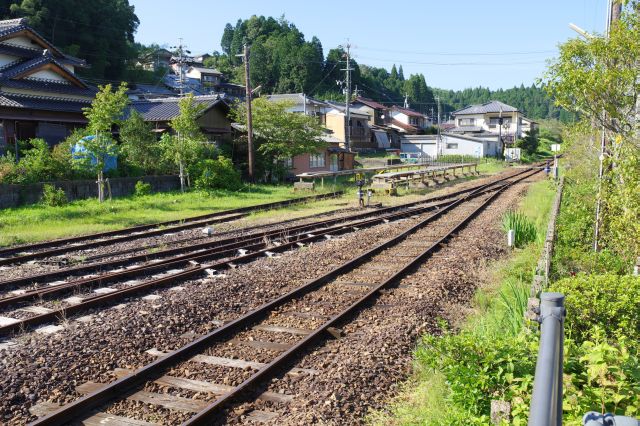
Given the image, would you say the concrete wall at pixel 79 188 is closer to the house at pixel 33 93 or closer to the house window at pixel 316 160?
the house at pixel 33 93

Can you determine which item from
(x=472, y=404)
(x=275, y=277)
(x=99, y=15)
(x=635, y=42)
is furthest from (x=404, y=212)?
(x=99, y=15)

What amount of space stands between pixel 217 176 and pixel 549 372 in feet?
81.3

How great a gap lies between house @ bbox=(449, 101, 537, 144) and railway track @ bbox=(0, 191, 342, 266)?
217ft

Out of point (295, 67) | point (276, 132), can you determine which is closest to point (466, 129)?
point (295, 67)

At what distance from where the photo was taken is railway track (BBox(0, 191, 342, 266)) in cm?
1205

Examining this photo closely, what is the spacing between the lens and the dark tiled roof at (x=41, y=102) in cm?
2392

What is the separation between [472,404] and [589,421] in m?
2.40

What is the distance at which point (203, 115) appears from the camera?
29.9 meters

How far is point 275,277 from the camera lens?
962 centimetres

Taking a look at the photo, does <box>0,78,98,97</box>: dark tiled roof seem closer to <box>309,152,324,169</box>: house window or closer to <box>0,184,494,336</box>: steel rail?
<box>309,152,324,169</box>: house window

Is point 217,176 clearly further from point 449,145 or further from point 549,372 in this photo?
point 449,145

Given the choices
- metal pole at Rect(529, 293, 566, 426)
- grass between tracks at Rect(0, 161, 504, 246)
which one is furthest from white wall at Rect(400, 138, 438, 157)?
metal pole at Rect(529, 293, 566, 426)

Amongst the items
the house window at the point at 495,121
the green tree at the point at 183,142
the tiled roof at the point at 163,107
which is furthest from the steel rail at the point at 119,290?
the house window at the point at 495,121

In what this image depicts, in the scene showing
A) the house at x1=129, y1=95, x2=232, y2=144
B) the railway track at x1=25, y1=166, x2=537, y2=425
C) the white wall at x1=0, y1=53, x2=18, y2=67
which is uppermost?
the white wall at x1=0, y1=53, x2=18, y2=67
